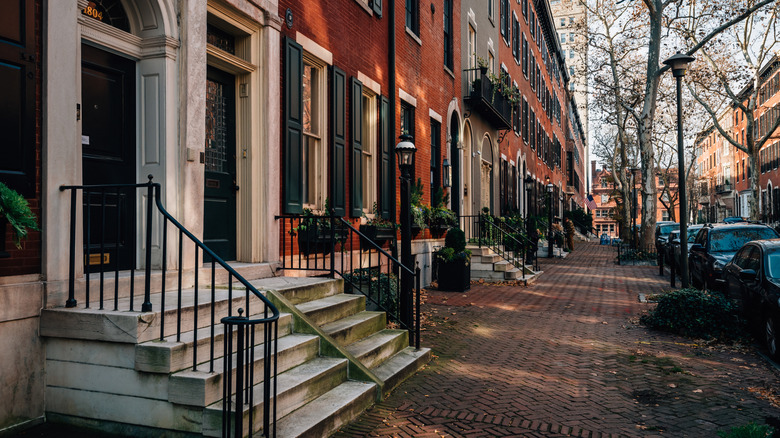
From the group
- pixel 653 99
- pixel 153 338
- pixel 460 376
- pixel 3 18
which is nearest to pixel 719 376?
pixel 460 376

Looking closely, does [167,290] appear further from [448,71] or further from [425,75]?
[448,71]

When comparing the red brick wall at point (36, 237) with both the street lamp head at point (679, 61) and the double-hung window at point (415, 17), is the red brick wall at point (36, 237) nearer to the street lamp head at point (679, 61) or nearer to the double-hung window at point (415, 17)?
the double-hung window at point (415, 17)

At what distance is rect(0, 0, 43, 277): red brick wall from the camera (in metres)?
4.34

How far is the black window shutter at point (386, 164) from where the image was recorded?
11.5 m

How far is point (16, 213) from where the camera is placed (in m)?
4.13

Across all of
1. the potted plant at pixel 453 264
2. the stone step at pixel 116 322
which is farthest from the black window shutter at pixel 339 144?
the stone step at pixel 116 322

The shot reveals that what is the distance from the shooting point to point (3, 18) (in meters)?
4.32

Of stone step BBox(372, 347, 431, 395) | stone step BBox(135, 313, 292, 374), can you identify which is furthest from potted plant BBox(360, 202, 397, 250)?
stone step BBox(135, 313, 292, 374)

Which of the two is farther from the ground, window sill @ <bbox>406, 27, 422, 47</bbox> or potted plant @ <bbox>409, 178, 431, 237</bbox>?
window sill @ <bbox>406, 27, 422, 47</bbox>

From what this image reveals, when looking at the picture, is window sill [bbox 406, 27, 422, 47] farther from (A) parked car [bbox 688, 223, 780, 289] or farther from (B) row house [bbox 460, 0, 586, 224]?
(A) parked car [bbox 688, 223, 780, 289]

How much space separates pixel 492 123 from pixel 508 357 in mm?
14709

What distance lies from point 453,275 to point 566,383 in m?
7.24

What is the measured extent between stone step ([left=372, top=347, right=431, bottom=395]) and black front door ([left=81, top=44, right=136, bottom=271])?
8.88 feet

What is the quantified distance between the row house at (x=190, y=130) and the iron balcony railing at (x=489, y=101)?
2.14 meters
